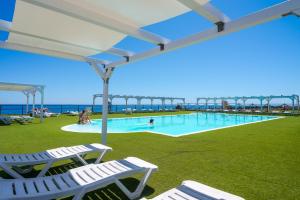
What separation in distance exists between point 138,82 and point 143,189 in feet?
154

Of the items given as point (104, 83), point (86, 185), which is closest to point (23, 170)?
point (86, 185)

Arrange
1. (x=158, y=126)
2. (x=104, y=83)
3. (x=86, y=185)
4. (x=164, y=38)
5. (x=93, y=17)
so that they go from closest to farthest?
(x=86, y=185) → (x=93, y=17) → (x=164, y=38) → (x=104, y=83) → (x=158, y=126)

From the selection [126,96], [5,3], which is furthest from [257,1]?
[126,96]

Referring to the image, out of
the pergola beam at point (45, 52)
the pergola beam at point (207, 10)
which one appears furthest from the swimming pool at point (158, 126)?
the pergola beam at point (207, 10)

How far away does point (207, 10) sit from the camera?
9.52 ft

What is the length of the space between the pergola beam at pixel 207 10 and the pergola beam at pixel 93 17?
1.25 metres

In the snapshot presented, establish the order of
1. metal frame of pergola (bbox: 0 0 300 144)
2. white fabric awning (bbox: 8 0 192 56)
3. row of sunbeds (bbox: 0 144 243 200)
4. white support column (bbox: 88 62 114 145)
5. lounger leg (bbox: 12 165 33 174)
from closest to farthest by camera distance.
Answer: row of sunbeds (bbox: 0 144 243 200) → metal frame of pergola (bbox: 0 0 300 144) → white fabric awning (bbox: 8 0 192 56) → lounger leg (bbox: 12 165 33 174) → white support column (bbox: 88 62 114 145)

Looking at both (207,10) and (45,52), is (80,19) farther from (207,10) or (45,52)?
(45,52)

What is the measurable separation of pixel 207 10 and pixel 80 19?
6.47 feet

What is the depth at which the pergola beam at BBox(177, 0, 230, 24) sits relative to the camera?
2.68 m

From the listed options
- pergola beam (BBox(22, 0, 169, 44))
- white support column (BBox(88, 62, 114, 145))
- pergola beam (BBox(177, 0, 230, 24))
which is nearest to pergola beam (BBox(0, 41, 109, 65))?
white support column (BBox(88, 62, 114, 145))

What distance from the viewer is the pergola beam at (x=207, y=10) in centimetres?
268

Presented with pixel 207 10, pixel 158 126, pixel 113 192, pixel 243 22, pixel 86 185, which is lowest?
pixel 158 126

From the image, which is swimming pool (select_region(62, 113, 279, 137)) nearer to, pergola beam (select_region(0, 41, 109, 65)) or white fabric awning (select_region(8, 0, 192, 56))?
pergola beam (select_region(0, 41, 109, 65))
